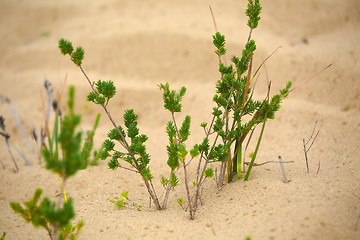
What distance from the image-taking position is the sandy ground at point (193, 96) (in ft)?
6.70

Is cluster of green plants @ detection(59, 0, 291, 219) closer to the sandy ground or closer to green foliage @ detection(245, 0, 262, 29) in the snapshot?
green foliage @ detection(245, 0, 262, 29)

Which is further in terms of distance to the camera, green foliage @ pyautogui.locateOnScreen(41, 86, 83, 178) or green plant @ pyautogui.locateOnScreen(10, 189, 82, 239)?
green plant @ pyautogui.locateOnScreen(10, 189, 82, 239)

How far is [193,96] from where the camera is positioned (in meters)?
3.85

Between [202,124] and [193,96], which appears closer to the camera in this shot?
[202,124]

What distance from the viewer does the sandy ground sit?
204cm

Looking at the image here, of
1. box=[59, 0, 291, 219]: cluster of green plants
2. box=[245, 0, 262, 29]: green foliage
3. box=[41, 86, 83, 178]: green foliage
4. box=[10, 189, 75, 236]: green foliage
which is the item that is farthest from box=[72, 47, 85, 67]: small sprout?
box=[245, 0, 262, 29]: green foliage

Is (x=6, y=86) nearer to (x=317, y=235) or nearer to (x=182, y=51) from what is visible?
(x=182, y=51)

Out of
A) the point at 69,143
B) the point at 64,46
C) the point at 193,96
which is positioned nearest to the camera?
the point at 69,143

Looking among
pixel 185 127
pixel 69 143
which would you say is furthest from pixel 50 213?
pixel 185 127

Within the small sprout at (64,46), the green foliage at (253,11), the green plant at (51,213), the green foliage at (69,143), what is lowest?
the green plant at (51,213)

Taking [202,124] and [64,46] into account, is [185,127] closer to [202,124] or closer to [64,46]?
[202,124]

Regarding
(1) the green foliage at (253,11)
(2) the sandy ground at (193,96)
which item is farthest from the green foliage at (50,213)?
(1) the green foliage at (253,11)

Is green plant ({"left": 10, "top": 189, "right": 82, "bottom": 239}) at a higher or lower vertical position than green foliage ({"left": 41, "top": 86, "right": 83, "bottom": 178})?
lower

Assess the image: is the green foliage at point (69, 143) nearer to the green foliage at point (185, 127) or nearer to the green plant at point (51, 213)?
the green plant at point (51, 213)
